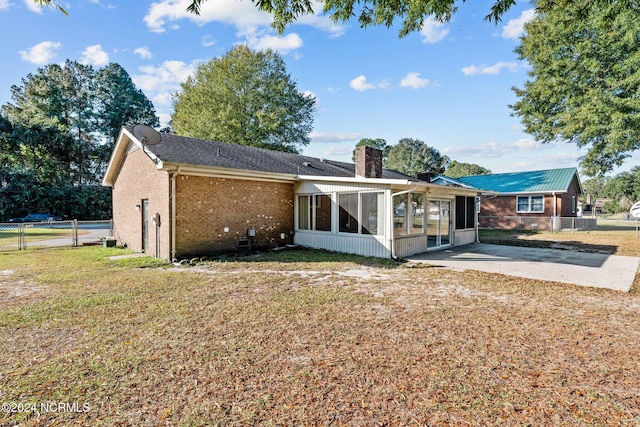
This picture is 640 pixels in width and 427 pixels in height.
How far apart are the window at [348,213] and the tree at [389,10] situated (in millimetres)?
5569

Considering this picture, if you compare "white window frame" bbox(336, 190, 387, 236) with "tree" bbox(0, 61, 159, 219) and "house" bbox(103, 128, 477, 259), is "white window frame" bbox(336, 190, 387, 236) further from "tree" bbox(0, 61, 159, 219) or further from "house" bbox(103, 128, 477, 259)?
"tree" bbox(0, 61, 159, 219)

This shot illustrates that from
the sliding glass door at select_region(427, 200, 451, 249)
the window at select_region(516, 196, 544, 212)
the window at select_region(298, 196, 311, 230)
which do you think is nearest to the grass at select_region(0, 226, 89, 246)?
the window at select_region(298, 196, 311, 230)

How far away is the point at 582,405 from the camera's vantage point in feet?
9.27

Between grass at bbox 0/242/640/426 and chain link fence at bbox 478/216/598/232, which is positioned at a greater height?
chain link fence at bbox 478/216/598/232

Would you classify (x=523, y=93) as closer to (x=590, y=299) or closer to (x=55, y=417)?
(x=590, y=299)

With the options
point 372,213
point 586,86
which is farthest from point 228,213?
point 586,86

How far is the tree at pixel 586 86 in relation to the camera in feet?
50.1

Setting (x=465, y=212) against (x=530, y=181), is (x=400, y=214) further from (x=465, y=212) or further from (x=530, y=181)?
(x=530, y=181)

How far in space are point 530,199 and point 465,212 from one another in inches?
490

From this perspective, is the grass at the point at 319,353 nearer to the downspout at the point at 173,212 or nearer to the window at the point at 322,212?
the downspout at the point at 173,212

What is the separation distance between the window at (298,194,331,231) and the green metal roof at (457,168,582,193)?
17.8 m

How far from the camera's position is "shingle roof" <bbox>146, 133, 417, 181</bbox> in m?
10.4

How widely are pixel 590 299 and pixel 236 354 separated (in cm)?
655

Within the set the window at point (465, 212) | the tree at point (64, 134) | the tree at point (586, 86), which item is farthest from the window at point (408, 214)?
the tree at point (64, 134)
